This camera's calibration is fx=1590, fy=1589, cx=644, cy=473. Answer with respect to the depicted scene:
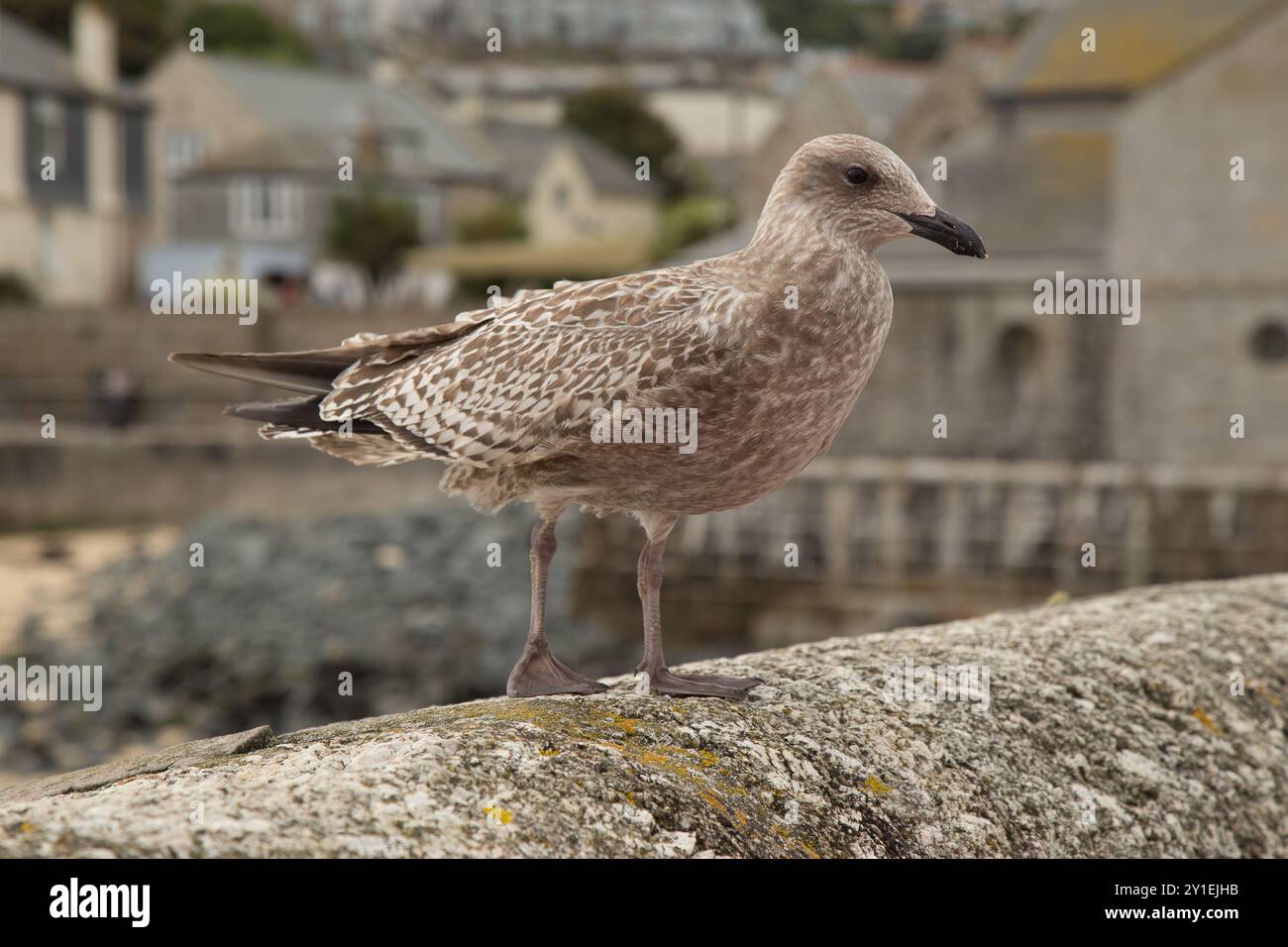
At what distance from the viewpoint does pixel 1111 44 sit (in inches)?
1582

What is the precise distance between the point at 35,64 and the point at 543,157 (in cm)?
3412

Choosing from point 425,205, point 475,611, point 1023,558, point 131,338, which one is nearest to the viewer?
point 1023,558

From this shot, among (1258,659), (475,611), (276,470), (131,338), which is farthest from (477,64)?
(1258,659)

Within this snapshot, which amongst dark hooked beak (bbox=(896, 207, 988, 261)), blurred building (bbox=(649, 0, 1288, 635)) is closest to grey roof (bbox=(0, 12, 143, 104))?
blurred building (bbox=(649, 0, 1288, 635))

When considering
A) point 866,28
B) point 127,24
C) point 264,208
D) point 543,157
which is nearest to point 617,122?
point 543,157

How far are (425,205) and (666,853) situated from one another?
6779cm

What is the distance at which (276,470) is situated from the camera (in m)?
40.8

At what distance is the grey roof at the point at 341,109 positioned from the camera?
6631cm

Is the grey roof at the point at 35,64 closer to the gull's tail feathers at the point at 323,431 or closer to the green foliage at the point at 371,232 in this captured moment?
the green foliage at the point at 371,232

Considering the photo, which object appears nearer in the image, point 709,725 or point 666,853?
point 666,853

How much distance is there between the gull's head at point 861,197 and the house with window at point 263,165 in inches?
2215

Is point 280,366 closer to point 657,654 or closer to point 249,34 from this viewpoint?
point 657,654

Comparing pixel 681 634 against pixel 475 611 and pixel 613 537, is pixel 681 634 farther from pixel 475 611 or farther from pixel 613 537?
pixel 475 611

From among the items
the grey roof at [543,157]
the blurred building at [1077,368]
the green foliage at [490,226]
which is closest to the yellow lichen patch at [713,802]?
the blurred building at [1077,368]
